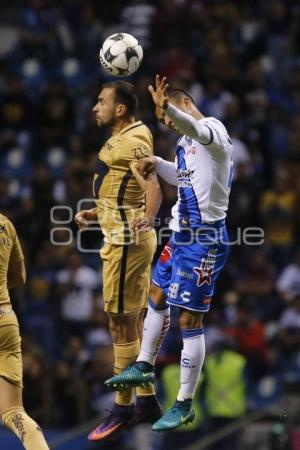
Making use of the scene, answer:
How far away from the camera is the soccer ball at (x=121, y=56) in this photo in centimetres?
1203

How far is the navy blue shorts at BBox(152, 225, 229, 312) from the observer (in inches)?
458

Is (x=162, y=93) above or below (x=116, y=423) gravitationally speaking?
above

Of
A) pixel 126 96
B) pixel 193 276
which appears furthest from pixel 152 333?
pixel 126 96

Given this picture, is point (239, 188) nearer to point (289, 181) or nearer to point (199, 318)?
point (289, 181)

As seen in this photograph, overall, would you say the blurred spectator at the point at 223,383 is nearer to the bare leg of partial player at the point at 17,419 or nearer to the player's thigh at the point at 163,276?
the player's thigh at the point at 163,276

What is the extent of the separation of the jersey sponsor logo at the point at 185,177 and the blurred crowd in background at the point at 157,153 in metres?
6.28

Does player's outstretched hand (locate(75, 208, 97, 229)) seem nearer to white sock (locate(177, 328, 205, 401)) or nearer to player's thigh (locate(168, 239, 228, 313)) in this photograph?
player's thigh (locate(168, 239, 228, 313))

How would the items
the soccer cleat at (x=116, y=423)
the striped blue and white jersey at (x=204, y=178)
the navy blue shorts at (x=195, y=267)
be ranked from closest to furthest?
the striped blue and white jersey at (x=204, y=178) → the navy blue shorts at (x=195, y=267) → the soccer cleat at (x=116, y=423)

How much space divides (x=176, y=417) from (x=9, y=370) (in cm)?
155

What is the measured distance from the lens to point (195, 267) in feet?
38.2

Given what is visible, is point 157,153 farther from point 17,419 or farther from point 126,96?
point 17,419

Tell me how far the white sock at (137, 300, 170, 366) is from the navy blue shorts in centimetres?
46

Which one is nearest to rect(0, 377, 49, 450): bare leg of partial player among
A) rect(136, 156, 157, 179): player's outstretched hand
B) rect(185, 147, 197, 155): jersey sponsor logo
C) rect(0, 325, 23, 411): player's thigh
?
rect(0, 325, 23, 411): player's thigh

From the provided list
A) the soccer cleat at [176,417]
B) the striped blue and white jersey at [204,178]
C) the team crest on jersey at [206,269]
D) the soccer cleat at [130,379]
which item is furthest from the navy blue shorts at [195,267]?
the soccer cleat at [176,417]
